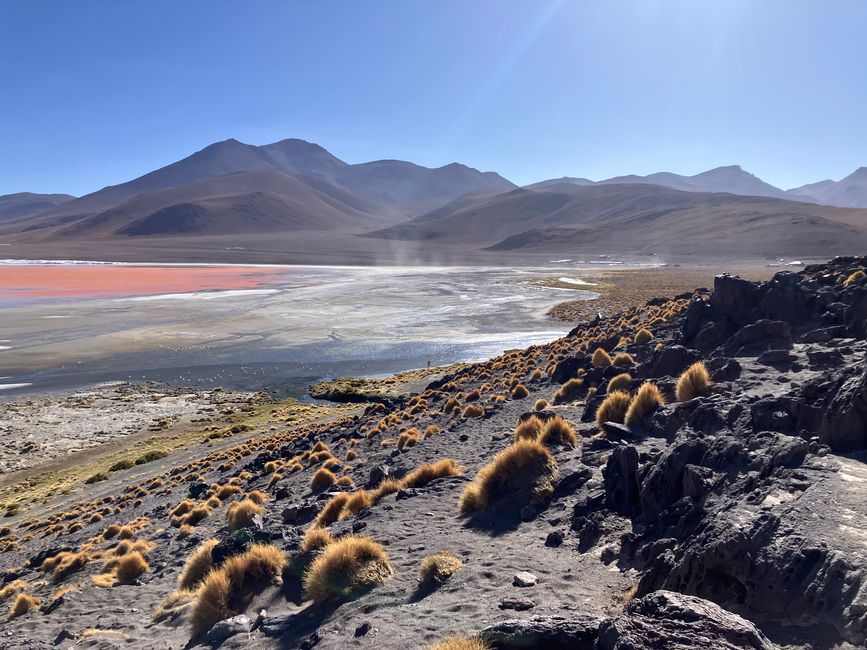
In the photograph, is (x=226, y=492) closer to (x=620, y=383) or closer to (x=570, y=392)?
(x=570, y=392)

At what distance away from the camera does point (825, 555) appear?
402cm

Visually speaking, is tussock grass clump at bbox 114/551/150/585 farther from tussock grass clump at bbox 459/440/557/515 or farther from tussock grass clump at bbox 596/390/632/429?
tussock grass clump at bbox 596/390/632/429

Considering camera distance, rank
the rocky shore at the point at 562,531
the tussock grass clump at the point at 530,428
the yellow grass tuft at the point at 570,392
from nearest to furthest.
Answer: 1. the rocky shore at the point at 562,531
2. the tussock grass clump at the point at 530,428
3. the yellow grass tuft at the point at 570,392

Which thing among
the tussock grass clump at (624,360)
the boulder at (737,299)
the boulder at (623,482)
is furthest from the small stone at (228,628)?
the boulder at (737,299)

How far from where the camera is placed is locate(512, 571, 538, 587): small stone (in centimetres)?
558

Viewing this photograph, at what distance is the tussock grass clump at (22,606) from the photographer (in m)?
9.85

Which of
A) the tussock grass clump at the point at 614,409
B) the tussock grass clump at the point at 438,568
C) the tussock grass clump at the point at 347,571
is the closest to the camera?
the tussock grass clump at the point at 438,568

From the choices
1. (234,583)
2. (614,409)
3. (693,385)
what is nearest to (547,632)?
(234,583)

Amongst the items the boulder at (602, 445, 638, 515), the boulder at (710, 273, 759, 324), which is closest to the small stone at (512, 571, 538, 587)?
the boulder at (602, 445, 638, 515)

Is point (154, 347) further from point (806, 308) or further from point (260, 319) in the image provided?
point (806, 308)

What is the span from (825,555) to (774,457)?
178 cm

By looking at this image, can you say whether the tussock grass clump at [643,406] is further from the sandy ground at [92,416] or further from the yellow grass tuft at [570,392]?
the sandy ground at [92,416]

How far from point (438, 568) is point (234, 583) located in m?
3.11

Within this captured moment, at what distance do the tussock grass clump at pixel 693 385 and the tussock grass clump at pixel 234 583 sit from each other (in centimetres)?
681
